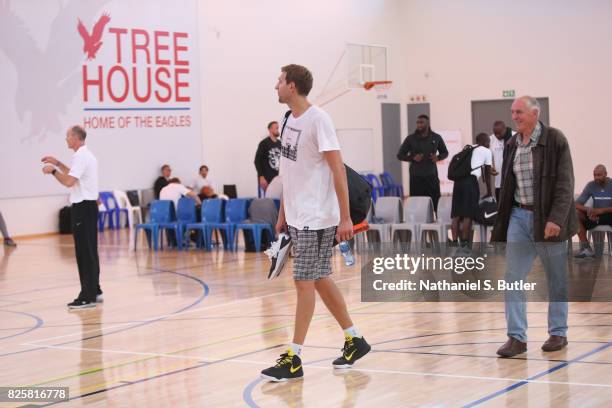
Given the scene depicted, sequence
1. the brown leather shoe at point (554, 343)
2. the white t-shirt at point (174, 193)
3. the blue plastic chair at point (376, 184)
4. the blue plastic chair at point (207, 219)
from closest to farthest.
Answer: the brown leather shoe at point (554, 343)
the blue plastic chair at point (207, 219)
the white t-shirt at point (174, 193)
the blue plastic chair at point (376, 184)

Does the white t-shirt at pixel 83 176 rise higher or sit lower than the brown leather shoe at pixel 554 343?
higher

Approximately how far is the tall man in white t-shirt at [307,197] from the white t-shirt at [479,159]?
20.6ft

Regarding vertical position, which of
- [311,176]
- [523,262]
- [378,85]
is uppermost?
[378,85]

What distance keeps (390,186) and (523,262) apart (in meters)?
19.7

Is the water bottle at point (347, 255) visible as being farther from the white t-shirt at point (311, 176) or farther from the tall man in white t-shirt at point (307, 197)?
the white t-shirt at point (311, 176)

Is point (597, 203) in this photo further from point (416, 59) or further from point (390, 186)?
point (416, 59)

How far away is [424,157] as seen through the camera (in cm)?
1412

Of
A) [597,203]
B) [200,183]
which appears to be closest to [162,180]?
[200,183]

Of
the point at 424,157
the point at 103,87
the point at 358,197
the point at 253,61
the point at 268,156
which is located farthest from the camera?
the point at 253,61

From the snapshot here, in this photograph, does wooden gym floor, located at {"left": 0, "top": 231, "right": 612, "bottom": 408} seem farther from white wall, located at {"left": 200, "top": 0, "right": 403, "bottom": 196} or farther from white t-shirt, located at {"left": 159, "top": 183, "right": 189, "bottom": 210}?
white wall, located at {"left": 200, "top": 0, "right": 403, "bottom": 196}

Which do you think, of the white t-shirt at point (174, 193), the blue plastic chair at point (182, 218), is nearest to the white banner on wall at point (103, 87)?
the white t-shirt at point (174, 193)

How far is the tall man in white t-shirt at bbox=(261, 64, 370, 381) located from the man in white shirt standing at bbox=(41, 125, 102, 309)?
4.06 meters

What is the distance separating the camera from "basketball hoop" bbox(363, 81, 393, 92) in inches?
999

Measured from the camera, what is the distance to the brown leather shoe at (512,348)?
6.27m
